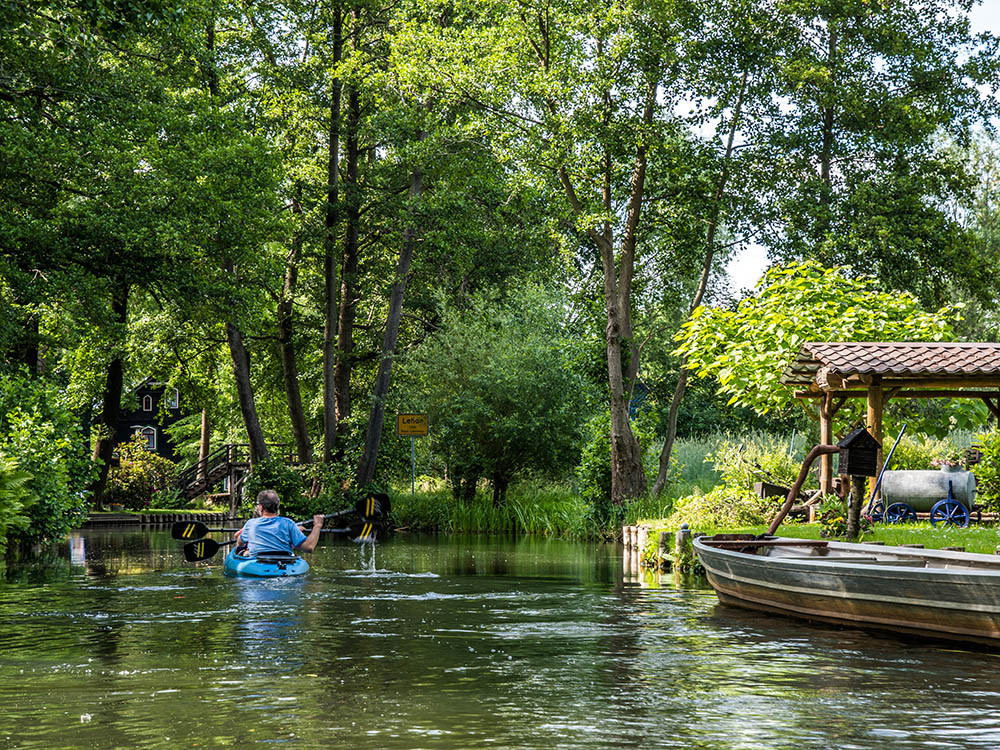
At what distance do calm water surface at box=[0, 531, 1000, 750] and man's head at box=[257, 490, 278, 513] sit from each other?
3.58 ft

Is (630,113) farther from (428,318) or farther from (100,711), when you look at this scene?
(100,711)

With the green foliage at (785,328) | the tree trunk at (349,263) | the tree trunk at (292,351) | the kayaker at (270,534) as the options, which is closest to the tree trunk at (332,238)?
the tree trunk at (349,263)

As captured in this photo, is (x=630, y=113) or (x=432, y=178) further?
(x=432, y=178)

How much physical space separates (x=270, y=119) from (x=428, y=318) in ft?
35.0

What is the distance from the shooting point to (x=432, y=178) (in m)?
37.2

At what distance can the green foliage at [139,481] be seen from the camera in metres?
48.9

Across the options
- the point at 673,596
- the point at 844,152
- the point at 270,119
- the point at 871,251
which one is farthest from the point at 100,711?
the point at 270,119

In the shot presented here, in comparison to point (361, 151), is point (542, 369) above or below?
below

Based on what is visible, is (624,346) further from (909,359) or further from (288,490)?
(909,359)

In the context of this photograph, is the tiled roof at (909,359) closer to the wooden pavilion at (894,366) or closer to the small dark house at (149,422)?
the wooden pavilion at (894,366)

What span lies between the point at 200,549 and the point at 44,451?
493 cm

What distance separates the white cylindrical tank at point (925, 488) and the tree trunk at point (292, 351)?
20.6 metres

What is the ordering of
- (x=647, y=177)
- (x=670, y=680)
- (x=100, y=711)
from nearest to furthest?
(x=100, y=711)
(x=670, y=680)
(x=647, y=177)

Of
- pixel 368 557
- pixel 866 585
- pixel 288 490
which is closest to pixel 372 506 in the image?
pixel 368 557
